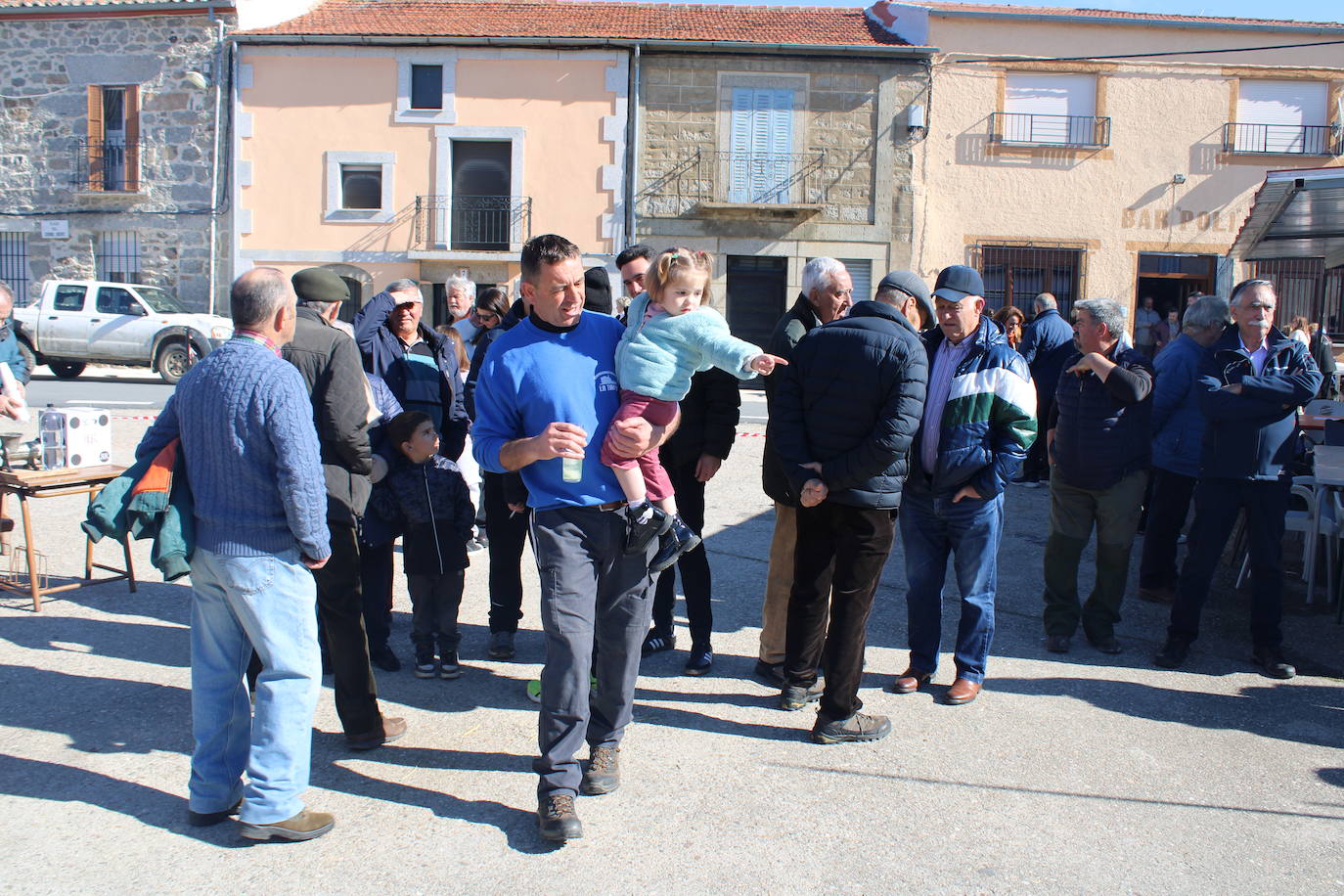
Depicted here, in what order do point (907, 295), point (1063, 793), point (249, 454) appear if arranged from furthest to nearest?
1. point (907, 295)
2. point (1063, 793)
3. point (249, 454)

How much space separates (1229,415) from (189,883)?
4507mm

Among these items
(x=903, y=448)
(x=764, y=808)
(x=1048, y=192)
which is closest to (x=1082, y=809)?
(x=764, y=808)

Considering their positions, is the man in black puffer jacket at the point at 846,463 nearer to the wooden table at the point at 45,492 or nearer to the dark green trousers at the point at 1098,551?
the dark green trousers at the point at 1098,551

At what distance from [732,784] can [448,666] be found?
153 cm

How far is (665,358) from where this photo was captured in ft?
10.7

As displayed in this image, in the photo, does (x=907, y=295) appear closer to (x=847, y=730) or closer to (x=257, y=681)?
(x=847, y=730)

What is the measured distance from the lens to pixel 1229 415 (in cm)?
479

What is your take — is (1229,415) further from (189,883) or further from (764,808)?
(189,883)

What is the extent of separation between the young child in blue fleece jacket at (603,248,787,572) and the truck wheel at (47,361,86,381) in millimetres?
18010

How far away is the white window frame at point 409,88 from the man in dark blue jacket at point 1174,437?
18.7m

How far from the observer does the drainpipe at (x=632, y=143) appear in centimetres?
2161

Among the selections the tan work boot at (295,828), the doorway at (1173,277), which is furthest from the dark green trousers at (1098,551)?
the doorway at (1173,277)

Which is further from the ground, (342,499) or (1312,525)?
(342,499)

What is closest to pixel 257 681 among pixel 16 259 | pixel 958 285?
pixel 958 285
